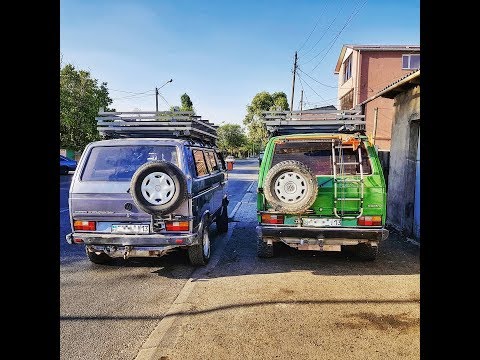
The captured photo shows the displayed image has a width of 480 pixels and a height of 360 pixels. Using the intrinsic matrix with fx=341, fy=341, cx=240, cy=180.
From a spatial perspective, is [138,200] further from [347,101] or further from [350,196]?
[347,101]

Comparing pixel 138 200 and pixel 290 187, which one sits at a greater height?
pixel 290 187

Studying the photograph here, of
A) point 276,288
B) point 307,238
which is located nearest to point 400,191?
point 307,238

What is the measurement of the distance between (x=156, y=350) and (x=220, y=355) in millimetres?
591

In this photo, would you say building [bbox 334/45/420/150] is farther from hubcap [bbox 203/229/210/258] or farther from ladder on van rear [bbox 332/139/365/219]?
hubcap [bbox 203/229/210/258]

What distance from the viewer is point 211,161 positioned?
23.2 ft

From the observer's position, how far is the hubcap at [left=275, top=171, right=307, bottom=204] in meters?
4.89

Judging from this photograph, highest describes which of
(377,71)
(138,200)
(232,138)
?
(232,138)

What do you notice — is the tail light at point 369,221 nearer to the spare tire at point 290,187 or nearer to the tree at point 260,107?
the spare tire at point 290,187

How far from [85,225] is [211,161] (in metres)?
2.94

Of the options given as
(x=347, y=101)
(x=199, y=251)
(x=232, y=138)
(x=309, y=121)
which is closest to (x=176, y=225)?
(x=199, y=251)

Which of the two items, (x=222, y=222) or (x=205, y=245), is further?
(x=222, y=222)

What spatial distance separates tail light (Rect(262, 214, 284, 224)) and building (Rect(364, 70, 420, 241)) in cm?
337
